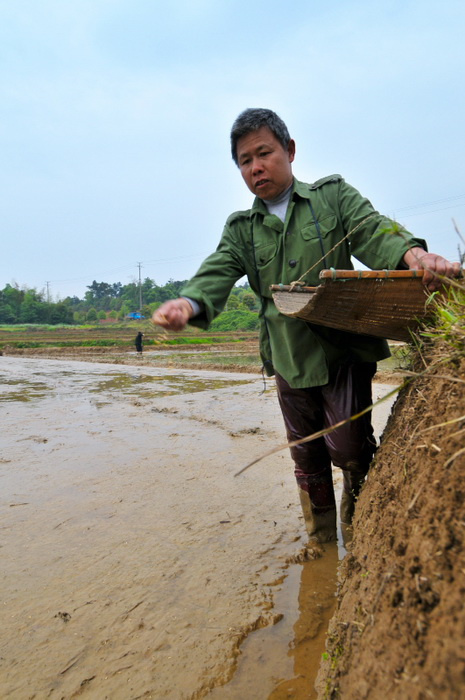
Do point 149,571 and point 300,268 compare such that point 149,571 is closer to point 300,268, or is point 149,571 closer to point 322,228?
point 300,268

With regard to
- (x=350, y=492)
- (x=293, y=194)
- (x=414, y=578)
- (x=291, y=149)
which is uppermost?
(x=291, y=149)

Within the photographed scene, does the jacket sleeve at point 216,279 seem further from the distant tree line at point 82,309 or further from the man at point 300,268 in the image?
the distant tree line at point 82,309

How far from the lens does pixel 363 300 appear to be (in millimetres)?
1604

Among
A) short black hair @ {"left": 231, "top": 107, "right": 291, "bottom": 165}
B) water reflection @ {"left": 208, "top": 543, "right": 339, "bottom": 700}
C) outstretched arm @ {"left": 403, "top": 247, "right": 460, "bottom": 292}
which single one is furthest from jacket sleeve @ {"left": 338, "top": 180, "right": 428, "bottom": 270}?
water reflection @ {"left": 208, "top": 543, "right": 339, "bottom": 700}

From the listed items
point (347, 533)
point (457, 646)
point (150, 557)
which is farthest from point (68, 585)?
point (457, 646)

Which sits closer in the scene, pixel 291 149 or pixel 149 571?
pixel 149 571

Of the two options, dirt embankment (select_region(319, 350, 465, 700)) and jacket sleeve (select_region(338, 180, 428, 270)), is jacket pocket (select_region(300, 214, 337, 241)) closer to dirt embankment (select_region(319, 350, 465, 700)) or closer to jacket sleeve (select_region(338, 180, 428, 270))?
jacket sleeve (select_region(338, 180, 428, 270))

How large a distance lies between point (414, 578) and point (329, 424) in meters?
1.40

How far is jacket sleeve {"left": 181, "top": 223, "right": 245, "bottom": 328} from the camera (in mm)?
2092

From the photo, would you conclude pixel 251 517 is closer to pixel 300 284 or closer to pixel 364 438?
pixel 364 438

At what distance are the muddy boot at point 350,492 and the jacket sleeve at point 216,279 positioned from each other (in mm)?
1010

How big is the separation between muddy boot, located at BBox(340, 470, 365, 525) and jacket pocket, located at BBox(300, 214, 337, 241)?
1113mm

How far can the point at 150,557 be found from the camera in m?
2.43

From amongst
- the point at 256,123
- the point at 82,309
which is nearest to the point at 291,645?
the point at 256,123
